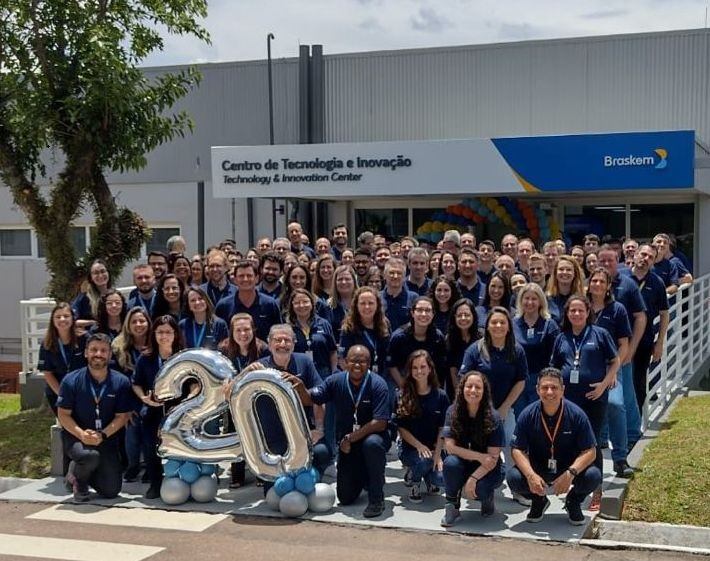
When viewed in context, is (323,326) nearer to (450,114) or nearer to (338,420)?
(338,420)

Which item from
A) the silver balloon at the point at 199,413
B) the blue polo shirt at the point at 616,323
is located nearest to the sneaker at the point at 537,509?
the blue polo shirt at the point at 616,323

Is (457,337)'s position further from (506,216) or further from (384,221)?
(384,221)

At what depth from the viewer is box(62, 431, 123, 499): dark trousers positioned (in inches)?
317

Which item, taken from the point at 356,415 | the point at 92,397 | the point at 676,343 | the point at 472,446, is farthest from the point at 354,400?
the point at 676,343

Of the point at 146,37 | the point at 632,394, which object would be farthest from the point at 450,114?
the point at 632,394

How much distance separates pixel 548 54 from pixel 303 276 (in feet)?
45.5

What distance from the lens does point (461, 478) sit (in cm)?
706

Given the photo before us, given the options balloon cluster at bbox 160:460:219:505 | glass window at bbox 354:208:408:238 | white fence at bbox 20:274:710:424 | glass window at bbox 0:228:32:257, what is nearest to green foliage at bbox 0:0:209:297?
white fence at bbox 20:274:710:424

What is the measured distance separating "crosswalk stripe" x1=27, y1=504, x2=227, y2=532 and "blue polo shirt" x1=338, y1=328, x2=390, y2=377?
5.92ft

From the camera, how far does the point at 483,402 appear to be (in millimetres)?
7117

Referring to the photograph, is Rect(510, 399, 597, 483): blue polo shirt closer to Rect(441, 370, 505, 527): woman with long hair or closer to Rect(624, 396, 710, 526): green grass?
Rect(441, 370, 505, 527): woman with long hair

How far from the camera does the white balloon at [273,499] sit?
754cm

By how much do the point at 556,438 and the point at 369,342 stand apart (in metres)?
1.99

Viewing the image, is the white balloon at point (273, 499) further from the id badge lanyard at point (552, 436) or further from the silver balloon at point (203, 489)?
the id badge lanyard at point (552, 436)
